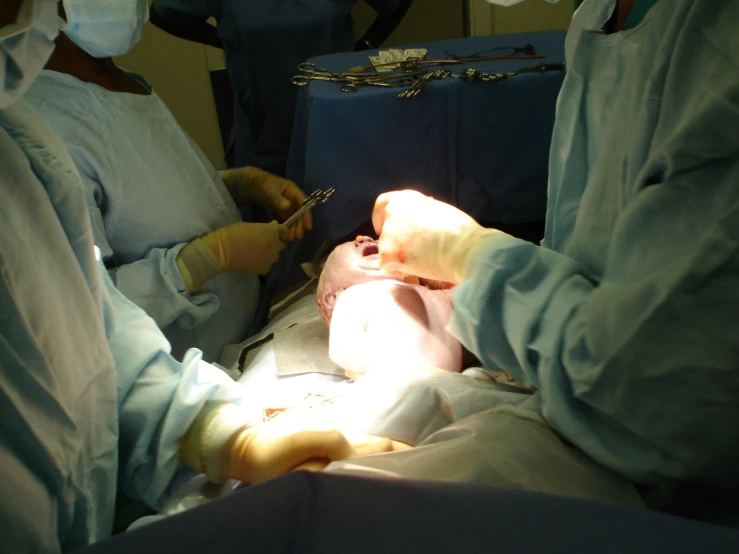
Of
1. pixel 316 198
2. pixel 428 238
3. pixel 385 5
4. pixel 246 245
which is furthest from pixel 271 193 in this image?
pixel 385 5

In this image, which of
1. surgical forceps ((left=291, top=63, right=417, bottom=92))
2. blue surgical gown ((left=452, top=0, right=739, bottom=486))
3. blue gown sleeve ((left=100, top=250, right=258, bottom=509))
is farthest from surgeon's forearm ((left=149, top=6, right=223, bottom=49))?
blue surgical gown ((left=452, top=0, right=739, bottom=486))

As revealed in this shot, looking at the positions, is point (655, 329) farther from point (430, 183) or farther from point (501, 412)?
point (430, 183)

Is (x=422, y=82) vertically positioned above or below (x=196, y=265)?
above

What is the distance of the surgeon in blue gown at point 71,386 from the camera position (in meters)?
0.78

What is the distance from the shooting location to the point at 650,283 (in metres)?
0.75

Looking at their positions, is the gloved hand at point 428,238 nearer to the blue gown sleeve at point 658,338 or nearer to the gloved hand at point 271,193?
the blue gown sleeve at point 658,338

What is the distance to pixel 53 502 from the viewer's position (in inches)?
32.9

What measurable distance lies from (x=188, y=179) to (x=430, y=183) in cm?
79

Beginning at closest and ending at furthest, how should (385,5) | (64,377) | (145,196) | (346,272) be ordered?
1. (64,377)
2. (145,196)
3. (346,272)
4. (385,5)

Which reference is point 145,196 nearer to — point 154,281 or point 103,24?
point 154,281

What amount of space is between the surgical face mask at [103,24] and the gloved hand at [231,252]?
570mm

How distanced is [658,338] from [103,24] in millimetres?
1510

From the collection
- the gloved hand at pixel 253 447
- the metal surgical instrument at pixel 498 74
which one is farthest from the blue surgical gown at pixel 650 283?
the metal surgical instrument at pixel 498 74

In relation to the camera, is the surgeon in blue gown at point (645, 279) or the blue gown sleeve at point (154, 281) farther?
the blue gown sleeve at point (154, 281)
